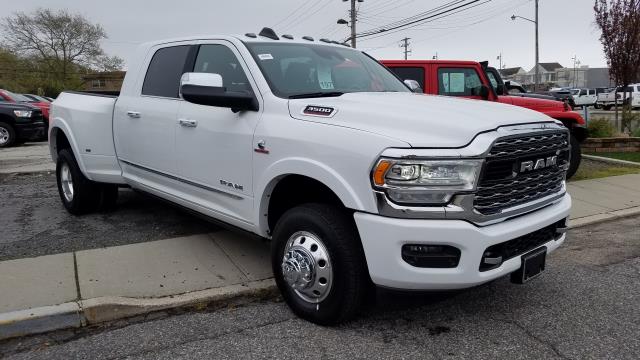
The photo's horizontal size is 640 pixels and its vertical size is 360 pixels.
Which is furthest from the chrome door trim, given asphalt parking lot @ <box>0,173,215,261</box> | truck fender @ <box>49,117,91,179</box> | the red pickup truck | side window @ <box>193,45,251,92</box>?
the red pickup truck

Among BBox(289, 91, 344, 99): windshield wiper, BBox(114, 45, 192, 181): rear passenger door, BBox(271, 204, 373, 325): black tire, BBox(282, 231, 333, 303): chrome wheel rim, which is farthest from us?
BBox(114, 45, 192, 181): rear passenger door

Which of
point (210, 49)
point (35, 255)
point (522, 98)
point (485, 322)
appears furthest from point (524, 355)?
point (522, 98)

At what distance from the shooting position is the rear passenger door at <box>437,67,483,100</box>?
8.30 m

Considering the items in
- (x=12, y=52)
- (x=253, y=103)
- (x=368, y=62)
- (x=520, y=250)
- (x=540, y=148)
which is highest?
(x=12, y=52)

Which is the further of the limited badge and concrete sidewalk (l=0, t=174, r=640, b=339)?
concrete sidewalk (l=0, t=174, r=640, b=339)

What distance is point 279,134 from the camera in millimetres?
3566

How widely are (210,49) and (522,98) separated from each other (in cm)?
580

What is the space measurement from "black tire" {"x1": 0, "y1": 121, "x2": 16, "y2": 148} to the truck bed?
1075 cm

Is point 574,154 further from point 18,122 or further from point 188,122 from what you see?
point 18,122

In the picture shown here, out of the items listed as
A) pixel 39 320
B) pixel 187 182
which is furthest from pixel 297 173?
pixel 39 320

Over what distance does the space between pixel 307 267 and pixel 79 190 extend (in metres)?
3.70

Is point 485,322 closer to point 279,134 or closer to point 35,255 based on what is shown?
point 279,134

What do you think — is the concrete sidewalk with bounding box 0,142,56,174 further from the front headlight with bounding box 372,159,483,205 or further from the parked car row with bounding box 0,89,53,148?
the front headlight with bounding box 372,159,483,205

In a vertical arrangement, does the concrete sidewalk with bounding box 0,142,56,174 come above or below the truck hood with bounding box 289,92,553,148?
below
